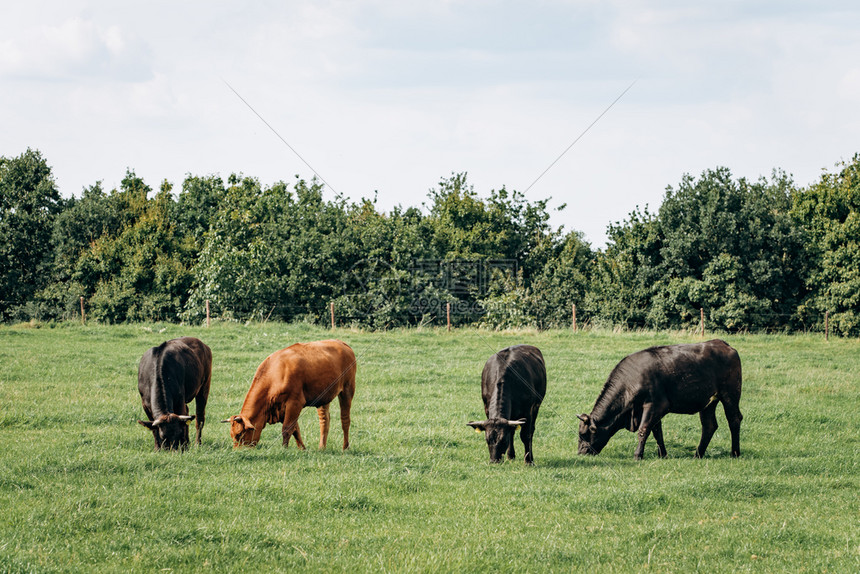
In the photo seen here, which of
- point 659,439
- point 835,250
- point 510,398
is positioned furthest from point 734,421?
point 835,250

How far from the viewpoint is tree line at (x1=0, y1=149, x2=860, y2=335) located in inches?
1383

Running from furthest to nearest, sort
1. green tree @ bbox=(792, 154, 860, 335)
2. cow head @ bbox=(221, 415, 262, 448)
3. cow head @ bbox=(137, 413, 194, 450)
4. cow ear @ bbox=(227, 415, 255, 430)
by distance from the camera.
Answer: green tree @ bbox=(792, 154, 860, 335) → cow head @ bbox=(221, 415, 262, 448) → cow ear @ bbox=(227, 415, 255, 430) → cow head @ bbox=(137, 413, 194, 450)

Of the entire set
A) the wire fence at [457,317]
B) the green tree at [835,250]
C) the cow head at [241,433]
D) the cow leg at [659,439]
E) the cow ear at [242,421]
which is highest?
the green tree at [835,250]

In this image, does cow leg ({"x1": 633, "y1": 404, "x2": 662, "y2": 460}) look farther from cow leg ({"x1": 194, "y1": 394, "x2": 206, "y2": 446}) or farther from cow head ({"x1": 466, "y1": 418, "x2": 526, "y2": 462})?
cow leg ({"x1": 194, "y1": 394, "x2": 206, "y2": 446})

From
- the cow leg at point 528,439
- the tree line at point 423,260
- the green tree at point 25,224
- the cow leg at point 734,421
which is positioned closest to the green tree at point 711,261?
the tree line at point 423,260

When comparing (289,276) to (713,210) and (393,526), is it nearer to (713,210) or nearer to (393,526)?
(713,210)

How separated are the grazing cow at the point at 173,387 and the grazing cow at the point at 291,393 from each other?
777mm

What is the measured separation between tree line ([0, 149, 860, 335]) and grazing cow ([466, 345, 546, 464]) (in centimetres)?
2230

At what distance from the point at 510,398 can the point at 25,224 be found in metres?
44.7

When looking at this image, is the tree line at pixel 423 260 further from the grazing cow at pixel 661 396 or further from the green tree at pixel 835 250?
the grazing cow at pixel 661 396

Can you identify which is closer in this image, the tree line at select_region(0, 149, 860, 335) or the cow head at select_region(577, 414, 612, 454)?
the cow head at select_region(577, 414, 612, 454)

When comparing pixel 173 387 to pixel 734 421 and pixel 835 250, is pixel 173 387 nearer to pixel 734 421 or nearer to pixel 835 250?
pixel 734 421

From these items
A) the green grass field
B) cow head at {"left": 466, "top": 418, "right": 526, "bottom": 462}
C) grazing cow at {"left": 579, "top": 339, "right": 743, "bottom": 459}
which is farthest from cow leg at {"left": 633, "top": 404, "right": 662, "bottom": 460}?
cow head at {"left": 466, "top": 418, "right": 526, "bottom": 462}

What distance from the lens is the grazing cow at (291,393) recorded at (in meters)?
10.8
